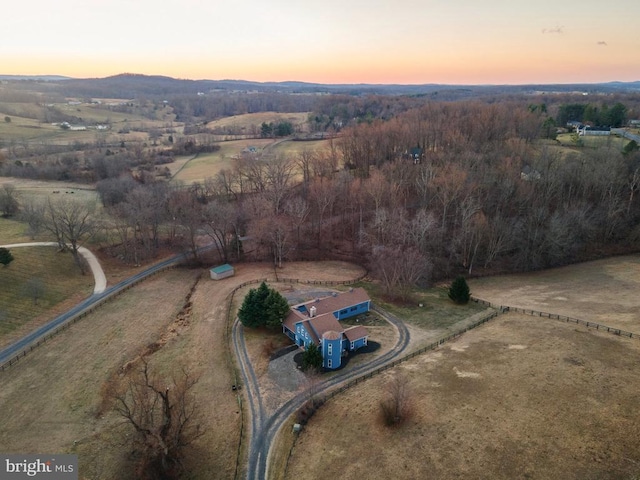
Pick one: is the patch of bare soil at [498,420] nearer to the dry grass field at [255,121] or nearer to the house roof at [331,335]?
the house roof at [331,335]

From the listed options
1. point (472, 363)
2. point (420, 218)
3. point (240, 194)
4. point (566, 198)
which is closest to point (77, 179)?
point (240, 194)

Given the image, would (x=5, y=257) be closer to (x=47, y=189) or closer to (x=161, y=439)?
(x=161, y=439)

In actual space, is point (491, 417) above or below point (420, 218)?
Answer: below

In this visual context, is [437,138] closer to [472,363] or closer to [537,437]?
[472,363]

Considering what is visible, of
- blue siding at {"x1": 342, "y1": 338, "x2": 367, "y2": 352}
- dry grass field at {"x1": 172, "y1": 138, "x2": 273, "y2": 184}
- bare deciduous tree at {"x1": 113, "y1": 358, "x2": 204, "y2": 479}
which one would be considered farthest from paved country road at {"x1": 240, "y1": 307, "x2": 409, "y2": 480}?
dry grass field at {"x1": 172, "y1": 138, "x2": 273, "y2": 184}

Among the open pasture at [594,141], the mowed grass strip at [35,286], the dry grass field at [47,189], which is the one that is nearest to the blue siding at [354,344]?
the mowed grass strip at [35,286]

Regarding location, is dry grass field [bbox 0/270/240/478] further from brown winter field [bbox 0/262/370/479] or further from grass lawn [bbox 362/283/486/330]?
grass lawn [bbox 362/283/486/330]
